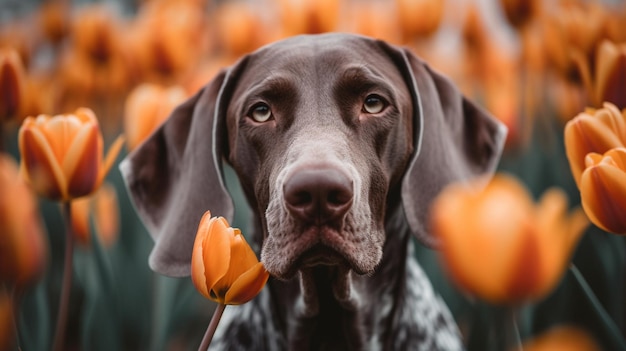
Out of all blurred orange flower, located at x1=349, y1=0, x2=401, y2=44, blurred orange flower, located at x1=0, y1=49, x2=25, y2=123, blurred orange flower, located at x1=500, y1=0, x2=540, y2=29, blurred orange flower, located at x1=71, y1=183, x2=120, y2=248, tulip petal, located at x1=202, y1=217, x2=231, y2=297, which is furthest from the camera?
blurred orange flower, located at x1=349, y1=0, x2=401, y2=44

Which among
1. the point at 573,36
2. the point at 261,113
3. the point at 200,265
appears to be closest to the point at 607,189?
the point at 200,265

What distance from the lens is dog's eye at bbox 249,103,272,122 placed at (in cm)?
275

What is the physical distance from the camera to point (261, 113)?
276 centimetres

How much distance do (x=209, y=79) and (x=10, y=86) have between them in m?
1.14

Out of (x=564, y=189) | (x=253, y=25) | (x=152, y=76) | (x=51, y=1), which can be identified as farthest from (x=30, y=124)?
(x=51, y=1)

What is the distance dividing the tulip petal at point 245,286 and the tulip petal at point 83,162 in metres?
0.75

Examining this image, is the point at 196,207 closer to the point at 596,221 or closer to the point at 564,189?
the point at 596,221

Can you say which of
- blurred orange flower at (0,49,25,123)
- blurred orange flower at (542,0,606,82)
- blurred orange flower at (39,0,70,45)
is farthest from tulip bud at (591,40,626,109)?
blurred orange flower at (39,0,70,45)

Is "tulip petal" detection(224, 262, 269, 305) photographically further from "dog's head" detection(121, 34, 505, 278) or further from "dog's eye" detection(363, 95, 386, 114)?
"dog's eye" detection(363, 95, 386, 114)

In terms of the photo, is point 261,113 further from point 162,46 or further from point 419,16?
point 419,16

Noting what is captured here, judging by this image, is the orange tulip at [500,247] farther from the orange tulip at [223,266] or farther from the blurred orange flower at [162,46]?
the blurred orange flower at [162,46]

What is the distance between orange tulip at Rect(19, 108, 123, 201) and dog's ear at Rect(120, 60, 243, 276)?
0.48 meters

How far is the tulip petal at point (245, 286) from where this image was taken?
6.19 feet

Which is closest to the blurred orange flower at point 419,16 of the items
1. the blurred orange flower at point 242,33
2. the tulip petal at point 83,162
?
the blurred orange flower at point 242,33
